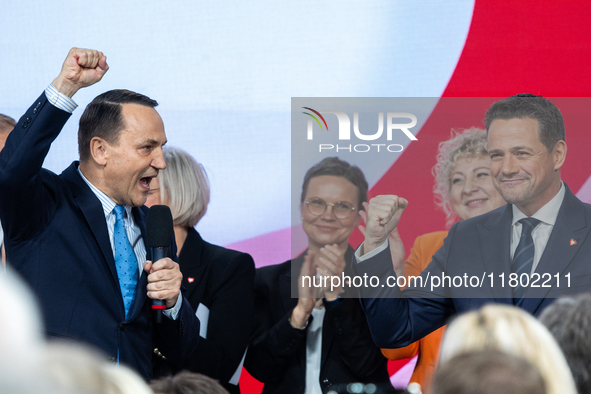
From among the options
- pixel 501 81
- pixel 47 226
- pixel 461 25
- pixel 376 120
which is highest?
pixel 461 25

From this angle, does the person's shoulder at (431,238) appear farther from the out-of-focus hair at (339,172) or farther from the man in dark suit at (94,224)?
the man in dark suit at (94,224)

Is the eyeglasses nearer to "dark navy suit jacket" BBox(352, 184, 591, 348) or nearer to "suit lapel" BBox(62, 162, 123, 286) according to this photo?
"dark navy suit jacket" BBox(352, 184, 591, 348)

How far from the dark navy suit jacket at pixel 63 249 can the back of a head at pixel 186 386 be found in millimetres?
859

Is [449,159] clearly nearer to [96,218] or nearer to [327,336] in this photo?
[327,336]

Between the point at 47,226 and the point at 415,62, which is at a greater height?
the point at 415,62

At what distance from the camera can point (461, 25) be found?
3.38m

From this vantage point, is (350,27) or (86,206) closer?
(86,206)

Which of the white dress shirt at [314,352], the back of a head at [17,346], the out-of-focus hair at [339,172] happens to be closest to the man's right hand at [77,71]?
the out-of-focus hair at [339,172]

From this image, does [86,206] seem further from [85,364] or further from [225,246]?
[85,364]

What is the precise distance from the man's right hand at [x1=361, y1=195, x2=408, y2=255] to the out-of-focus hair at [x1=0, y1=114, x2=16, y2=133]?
6.00 ft

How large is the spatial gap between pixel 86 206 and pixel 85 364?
5.01ft

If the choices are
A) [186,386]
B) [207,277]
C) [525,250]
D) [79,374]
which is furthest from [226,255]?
[79,374]

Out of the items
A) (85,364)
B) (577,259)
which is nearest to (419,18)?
(577,259)

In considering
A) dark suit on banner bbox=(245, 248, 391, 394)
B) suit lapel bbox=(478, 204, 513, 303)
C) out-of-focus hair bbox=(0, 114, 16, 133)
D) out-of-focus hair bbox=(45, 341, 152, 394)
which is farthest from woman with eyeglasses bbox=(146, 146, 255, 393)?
out-of-focus hair bbox=(45, 341, 152, 394)
